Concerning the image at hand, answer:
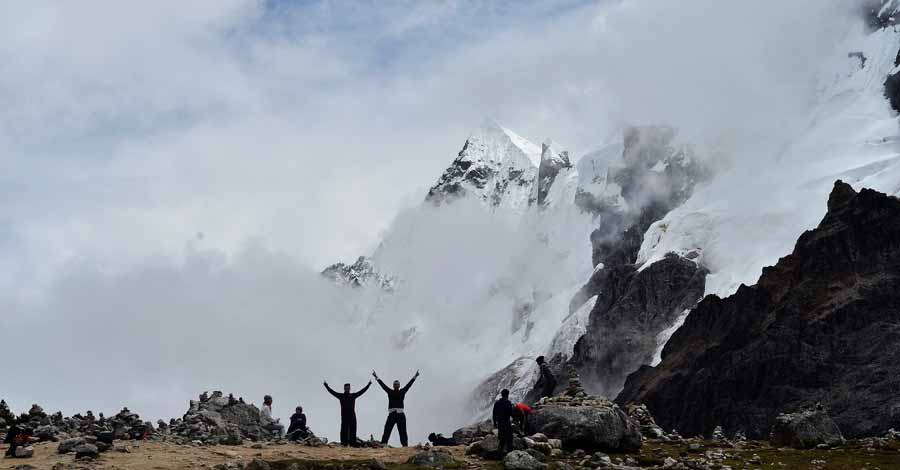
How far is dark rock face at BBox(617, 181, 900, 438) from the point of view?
14825cm

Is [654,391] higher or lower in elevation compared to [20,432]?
higher

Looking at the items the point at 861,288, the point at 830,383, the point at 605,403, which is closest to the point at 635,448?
the point at 605,403

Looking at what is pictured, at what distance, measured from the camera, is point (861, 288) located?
161m

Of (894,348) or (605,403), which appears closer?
(605,403)

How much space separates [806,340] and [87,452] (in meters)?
136

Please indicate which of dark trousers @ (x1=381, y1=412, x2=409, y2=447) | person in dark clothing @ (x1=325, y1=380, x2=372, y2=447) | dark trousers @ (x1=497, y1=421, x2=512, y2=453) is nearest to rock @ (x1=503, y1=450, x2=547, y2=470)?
dark trousers @ (x1=497, y1=421, x2=512, y2=453)

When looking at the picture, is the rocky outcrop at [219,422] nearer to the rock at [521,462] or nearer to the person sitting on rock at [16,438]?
the person sitting on rock at [16,438]

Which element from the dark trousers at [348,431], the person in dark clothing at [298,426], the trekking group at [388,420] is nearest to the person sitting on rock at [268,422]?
the trekking group at [388,420]

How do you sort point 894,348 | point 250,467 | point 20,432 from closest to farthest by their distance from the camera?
point 250,467, point 20,432, point 894,348

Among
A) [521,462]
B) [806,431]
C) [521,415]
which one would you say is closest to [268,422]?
[521,415]

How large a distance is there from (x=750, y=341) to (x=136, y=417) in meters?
131

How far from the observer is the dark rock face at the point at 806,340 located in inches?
5837

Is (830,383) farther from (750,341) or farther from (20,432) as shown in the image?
(20,432)

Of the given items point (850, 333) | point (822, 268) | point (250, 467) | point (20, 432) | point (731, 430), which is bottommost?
point (250, 467)
